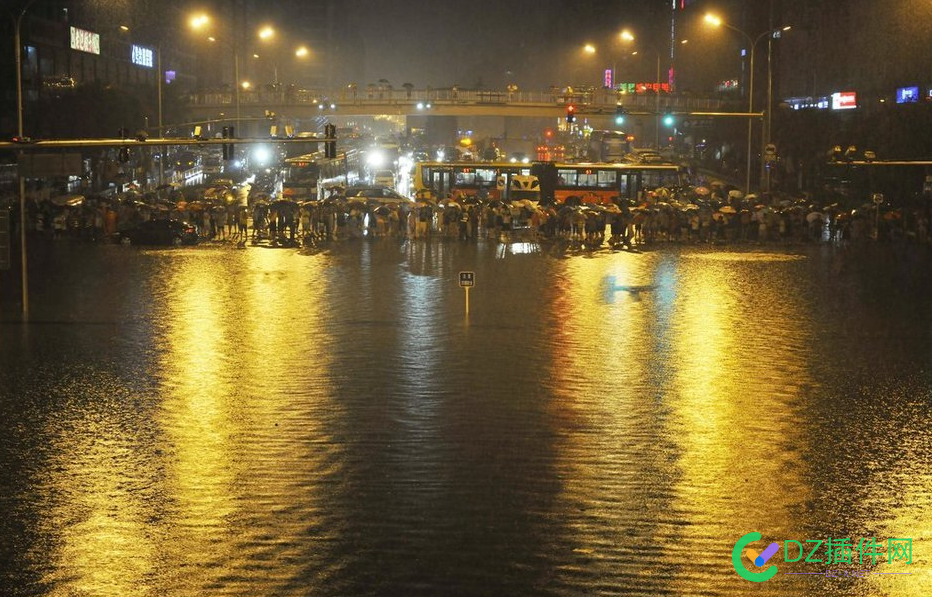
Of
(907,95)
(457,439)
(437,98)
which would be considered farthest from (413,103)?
(457,439)

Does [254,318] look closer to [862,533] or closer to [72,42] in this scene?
[862,533]

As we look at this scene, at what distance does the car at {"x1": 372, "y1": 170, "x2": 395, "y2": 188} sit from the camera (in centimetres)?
7807

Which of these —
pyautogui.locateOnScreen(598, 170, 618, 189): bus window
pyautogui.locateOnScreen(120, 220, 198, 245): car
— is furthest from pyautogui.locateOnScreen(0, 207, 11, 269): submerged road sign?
pyautogui.locateOnScreen(598, 170, 618, 189): bus window

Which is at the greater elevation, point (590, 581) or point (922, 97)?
point (922, 97)

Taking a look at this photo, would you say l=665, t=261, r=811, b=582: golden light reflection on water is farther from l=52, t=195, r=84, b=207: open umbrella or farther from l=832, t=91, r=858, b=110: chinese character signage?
l=832, t=91, r=858, b=110: chinese character signage

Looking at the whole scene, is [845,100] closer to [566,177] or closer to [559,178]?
[566,177]

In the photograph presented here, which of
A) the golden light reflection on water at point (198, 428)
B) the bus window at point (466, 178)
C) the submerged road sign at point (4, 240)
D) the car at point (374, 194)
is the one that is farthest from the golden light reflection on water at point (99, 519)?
the bus window at point (466, 178)

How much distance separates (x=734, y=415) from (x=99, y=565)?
995cm

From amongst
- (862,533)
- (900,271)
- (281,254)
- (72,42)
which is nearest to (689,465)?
(862,533)

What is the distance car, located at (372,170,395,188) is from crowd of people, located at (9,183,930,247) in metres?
28.9

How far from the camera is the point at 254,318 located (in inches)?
1055

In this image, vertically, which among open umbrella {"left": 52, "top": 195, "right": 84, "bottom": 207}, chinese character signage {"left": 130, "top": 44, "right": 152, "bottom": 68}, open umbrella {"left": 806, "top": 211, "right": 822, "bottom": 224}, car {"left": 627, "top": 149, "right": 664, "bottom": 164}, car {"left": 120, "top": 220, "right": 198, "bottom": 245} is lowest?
car {"left": 120, "top": 220, "right": 198, "bottom": 245}

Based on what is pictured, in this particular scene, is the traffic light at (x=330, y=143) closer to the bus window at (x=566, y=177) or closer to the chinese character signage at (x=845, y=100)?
the bus window at (x=566, y=177)

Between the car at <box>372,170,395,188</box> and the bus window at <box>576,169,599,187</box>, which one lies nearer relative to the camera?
the bus window at <box>576,169,599,187</box>
